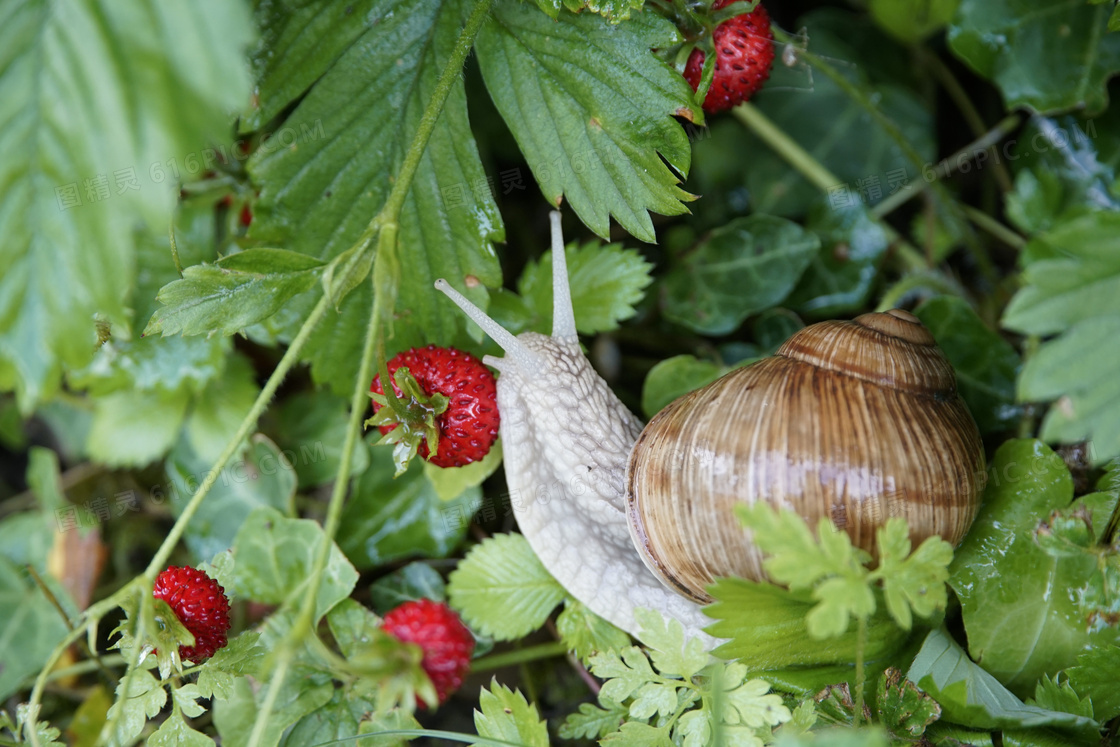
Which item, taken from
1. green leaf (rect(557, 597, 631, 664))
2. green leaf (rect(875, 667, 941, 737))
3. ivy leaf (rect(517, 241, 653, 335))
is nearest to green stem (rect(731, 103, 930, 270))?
ivy leaf (rect(517, 241, 653, 335))

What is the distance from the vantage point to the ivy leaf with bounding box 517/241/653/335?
164 centimetres

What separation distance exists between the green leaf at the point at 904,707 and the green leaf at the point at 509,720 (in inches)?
22.5

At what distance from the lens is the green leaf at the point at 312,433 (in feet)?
6.34

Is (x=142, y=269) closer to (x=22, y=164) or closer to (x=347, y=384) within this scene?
(x=347, y=384)

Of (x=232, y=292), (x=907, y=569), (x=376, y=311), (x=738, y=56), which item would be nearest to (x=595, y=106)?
(x=738, y=56)

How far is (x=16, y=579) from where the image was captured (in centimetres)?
191

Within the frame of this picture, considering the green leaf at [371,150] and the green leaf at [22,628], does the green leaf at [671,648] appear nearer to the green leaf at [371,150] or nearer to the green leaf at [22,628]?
the green leaf at [371,150]

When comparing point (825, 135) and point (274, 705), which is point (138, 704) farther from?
point (825, 135)

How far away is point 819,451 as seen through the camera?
124 cm

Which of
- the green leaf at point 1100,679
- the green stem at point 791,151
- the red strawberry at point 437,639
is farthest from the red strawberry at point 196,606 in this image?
the green stem at point 791,151

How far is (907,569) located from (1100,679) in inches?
21.7

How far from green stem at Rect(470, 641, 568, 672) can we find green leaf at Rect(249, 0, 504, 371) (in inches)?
29.0

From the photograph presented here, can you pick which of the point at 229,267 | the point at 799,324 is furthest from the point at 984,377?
the point at 229,267

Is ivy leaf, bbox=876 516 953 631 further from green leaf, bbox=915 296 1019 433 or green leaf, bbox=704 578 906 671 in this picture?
green leaf, bbox=915 296 1019 433
